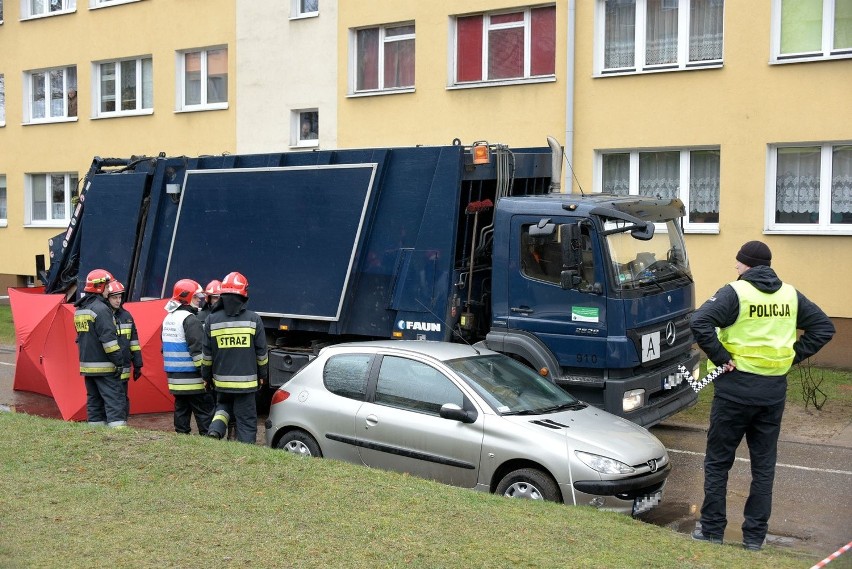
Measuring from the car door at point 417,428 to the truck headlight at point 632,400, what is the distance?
2.01 m

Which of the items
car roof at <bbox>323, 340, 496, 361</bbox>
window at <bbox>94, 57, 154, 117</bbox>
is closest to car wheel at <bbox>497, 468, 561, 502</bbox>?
car roof at <bbox>323, 340, 496, 361</bbox>

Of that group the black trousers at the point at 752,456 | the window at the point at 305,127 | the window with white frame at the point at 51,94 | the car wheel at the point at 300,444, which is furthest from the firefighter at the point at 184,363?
the window with white frame at the point at 51,94

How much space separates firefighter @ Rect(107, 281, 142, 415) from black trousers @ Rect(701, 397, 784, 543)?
5.93 m

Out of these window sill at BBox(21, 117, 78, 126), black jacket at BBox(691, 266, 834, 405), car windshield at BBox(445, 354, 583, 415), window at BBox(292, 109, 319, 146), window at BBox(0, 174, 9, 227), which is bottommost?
car windshield at BBox(445, 354, 583, 415)

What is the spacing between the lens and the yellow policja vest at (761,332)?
676 cm

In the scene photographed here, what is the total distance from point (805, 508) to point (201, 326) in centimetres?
571

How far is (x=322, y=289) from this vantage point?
37.1 ft

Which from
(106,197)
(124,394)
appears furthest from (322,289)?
(106,197)

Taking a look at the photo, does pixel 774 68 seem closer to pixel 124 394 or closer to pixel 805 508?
pixel 805 508

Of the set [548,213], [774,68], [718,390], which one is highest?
[774,68]

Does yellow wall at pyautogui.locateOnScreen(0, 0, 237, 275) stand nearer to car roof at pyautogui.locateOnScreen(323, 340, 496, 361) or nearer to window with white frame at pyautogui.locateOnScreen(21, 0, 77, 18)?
window with white frame at pyautogui.locateOnScreen(21, 0, 77, 18)

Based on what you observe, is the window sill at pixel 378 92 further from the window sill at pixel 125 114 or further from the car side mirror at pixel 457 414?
the car side mirror at pixel 457 414

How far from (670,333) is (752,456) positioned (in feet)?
10.6

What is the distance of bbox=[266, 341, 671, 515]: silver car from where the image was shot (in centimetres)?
758
